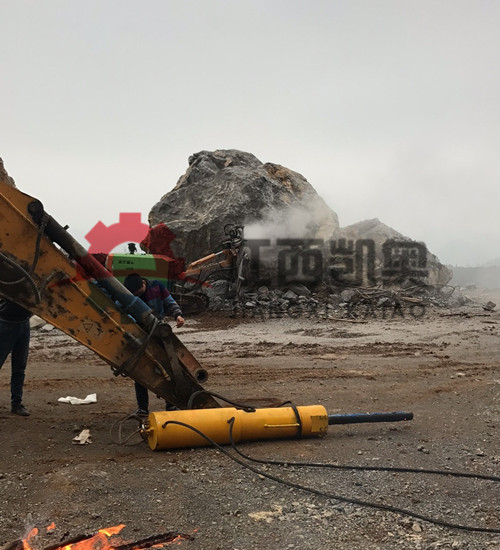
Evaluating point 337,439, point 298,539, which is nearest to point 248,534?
point 298,539

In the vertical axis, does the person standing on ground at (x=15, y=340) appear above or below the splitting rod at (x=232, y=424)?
above

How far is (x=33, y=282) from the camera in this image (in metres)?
4.10

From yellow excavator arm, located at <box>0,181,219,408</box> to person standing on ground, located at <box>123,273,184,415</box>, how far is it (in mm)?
733

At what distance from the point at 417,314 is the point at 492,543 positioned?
43.6 feet

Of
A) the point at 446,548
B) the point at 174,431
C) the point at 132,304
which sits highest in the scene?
the point at 132,304

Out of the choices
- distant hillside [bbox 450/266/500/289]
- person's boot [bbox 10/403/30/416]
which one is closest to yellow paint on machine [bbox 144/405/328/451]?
A: person's boot [bbox 10/403/30/416]

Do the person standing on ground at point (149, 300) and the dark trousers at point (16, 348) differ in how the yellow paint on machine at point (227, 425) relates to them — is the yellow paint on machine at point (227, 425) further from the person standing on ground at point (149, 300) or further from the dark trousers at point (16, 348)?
the dark trousers at point (16, 348)

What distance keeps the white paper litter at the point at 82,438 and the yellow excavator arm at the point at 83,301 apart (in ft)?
2.37

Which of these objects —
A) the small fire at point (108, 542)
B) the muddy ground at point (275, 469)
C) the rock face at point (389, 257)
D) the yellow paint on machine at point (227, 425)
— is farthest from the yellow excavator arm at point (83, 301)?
the rock face at point (389, 257)

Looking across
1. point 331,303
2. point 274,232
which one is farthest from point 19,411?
point 274,232

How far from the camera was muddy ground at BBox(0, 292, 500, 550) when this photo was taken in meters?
3.10

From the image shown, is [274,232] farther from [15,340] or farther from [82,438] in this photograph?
[82,438]

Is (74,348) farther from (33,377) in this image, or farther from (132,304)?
(132,304)

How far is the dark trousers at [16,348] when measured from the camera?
203 inches
